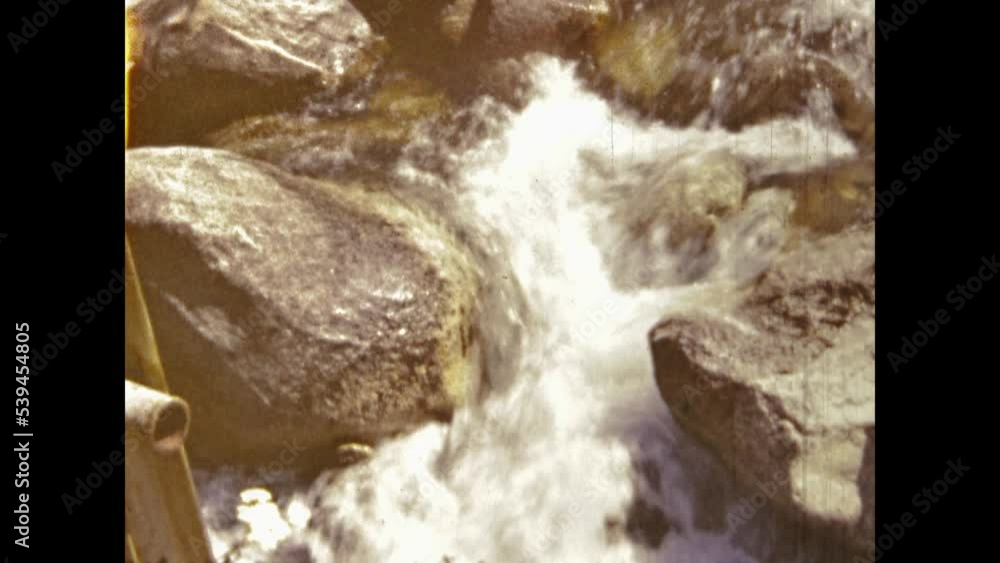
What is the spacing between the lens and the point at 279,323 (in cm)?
298

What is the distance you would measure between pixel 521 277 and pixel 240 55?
106 cm

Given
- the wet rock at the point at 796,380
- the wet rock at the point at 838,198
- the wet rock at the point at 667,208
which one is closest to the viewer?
the wet rock at the point at 796,380

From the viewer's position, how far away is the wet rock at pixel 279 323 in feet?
9.71

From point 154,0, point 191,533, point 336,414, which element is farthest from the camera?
point 154,0

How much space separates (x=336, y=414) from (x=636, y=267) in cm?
90

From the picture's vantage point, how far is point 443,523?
2906 mm

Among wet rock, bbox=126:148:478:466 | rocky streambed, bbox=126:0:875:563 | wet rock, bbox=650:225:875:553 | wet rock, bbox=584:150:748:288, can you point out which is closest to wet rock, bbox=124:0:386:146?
rocky streambed, bbox=126:0:875:563

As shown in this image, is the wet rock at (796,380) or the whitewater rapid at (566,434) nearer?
the wet rock at (796,380)

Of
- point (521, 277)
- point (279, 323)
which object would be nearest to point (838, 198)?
point (521, 277)

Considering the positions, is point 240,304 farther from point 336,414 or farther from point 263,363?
point 336,414

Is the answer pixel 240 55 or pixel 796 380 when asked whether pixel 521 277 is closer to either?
pixel 796 380

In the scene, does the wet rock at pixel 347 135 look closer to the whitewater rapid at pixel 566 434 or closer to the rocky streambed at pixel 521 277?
the rocky streambed at pixel 521 277

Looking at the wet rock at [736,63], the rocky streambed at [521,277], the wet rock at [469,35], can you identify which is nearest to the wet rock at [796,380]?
the rocky streambed at [521,277]
